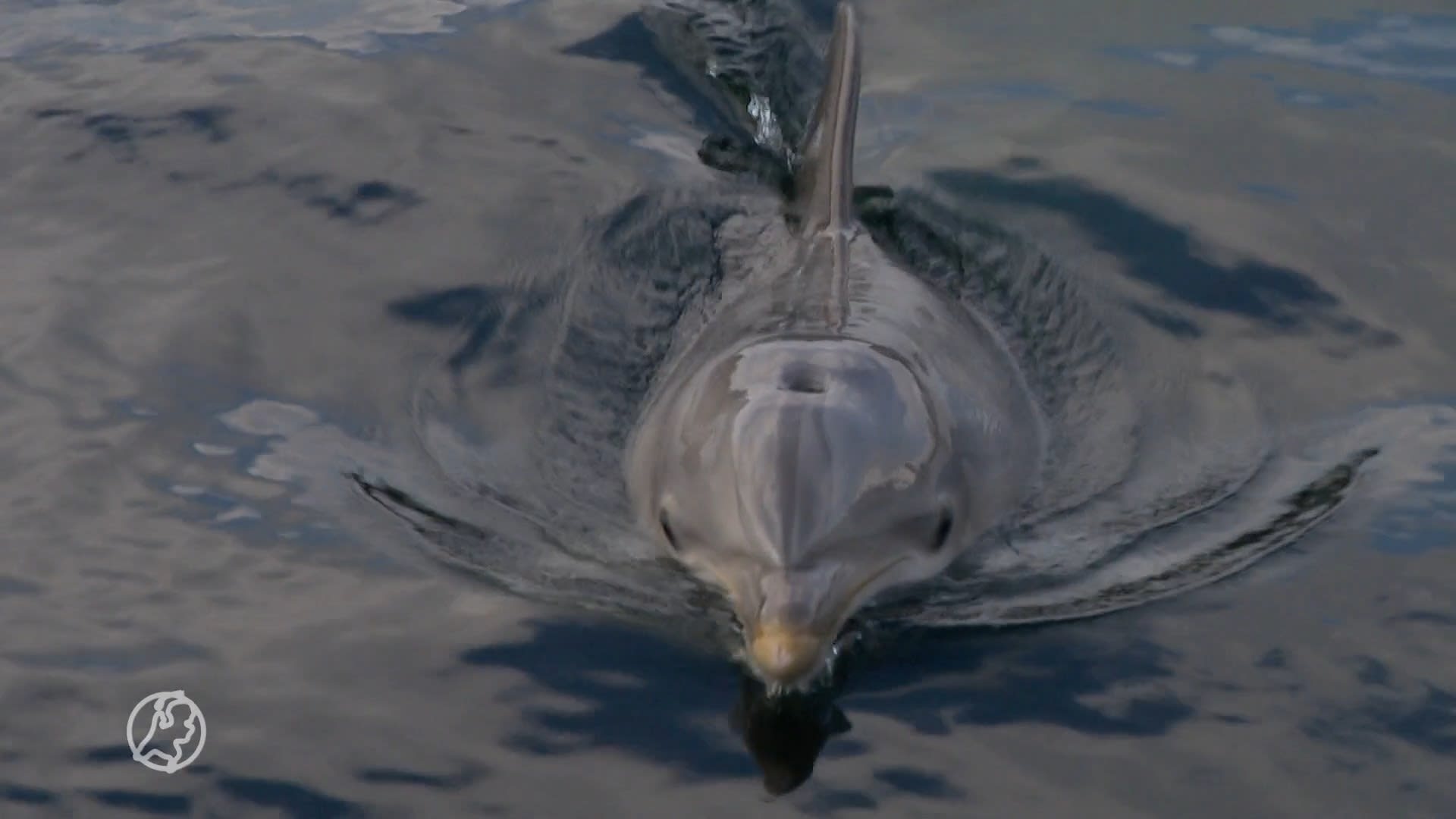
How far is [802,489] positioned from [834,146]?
393 centimetres

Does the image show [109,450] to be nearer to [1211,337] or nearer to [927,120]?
[1211,337]

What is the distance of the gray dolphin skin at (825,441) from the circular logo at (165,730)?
2.04 meters

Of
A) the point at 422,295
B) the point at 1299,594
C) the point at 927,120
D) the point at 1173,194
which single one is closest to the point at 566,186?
the point at 422,295

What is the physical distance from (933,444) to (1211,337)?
3.40 meters

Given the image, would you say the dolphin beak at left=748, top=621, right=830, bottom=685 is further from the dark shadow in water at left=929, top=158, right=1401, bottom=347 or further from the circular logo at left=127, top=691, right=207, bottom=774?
the dark shadow in water at left=929, top=158, right=1401, bottom=347

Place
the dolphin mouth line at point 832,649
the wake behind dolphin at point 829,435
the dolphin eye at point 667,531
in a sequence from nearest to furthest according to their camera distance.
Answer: the dolphin mouth line at point 832,649 < the wake behind dolphin at point 829,435 < the dolphin eye at point 667,531

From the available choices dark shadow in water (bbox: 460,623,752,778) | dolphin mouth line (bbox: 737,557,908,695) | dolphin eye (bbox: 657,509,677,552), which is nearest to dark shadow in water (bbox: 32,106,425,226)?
dolphin eye (bbox: 657,509,677,552)

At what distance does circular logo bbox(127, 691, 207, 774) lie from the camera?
24.1ft

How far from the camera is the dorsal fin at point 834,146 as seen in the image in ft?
35.7

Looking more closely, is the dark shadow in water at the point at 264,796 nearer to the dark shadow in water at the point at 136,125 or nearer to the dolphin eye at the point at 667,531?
the dolphin eye at the point at 667,531

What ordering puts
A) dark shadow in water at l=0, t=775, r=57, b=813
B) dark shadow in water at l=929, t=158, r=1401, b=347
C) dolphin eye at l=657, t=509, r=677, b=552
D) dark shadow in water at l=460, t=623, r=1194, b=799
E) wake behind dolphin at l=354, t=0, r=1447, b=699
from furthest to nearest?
dark shadow in water at l=929, t=158, r=1401, b=347, dolphin eye at l=657, t=509, r=677, b=552, wake behind dolphin at l=354, t=0, r=1447, b=699, dark shadow in water at l=460, t=623, r=1194, b=799, dark shadow in water at l=0, t=775, r=57, b=813

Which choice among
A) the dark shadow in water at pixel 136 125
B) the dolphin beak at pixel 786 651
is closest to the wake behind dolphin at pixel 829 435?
the dolphin beak at pixel 786 651

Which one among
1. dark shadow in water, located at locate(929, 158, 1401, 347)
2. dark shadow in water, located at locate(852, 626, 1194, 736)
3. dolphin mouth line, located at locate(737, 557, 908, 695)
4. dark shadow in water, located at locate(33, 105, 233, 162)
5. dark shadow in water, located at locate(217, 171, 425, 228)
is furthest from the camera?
dark shadow in water, located at locate(33, 105, 233, 162)

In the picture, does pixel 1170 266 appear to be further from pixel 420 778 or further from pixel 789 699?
pixel 420 778
